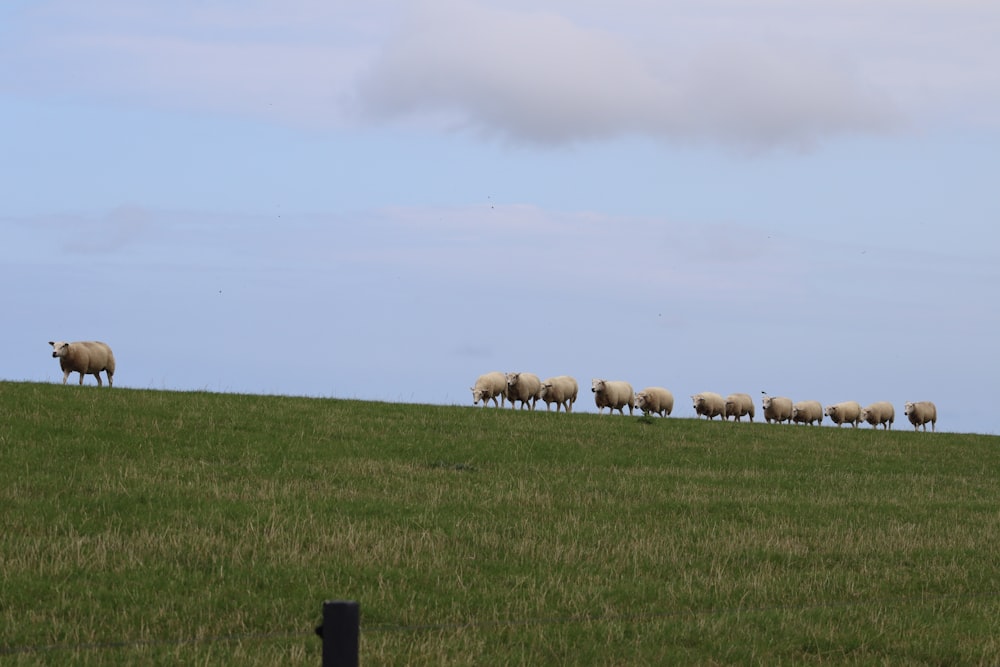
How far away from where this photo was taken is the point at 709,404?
6241 cm

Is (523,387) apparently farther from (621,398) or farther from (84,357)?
(84,357)

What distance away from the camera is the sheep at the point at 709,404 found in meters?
62.2

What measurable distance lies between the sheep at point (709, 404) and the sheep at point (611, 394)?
7.72 meters

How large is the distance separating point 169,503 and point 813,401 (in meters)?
57.0

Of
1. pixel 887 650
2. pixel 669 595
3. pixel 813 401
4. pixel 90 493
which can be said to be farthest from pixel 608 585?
pixel 813 401

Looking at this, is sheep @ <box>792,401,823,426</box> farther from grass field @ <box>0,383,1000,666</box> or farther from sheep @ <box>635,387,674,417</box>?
grass field @ <box>0,383,1000,666</box>

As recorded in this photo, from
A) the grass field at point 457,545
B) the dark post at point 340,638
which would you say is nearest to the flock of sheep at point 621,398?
the grass field at point 457,545

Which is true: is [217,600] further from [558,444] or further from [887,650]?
[558,444]

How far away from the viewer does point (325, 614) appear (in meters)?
6.42

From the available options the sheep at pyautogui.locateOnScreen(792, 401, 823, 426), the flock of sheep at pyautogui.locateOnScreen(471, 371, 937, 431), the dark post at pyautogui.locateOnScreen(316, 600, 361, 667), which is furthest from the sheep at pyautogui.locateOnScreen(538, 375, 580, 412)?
the dark post at pyautogui.locateOnScreen(316, 600, 361, 667)

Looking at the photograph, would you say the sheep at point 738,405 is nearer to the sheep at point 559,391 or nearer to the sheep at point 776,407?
the sheep at point 776,407

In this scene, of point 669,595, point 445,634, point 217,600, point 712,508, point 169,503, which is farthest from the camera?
point 712,508

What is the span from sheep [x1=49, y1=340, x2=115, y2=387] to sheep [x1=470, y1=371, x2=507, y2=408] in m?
15.6

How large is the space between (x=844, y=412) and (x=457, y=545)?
56708 millimetres
